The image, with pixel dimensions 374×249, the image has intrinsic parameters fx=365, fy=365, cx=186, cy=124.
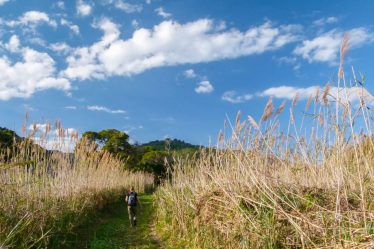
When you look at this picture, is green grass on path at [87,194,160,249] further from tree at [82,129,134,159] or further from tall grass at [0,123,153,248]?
tree at [82,129,134,159]

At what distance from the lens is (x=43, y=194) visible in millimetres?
7535

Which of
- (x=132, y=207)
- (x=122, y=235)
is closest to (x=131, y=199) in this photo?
(x=132, y=207)

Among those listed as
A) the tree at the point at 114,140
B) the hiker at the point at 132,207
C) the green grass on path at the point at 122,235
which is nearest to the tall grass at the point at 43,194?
the green grass on path at the point at 122,235

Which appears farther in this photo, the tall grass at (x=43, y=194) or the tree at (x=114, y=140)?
the tree at (x=114, y=140)

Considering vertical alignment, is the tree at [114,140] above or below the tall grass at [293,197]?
above

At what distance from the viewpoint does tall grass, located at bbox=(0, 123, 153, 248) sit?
18.0ft

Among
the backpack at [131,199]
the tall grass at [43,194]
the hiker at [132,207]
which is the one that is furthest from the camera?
the backpack at [131,199]

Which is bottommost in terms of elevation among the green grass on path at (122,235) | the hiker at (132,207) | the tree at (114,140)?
the green grass on path at (122,235)

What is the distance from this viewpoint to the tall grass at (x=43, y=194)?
216 inches

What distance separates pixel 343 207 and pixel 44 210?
5.37 metres

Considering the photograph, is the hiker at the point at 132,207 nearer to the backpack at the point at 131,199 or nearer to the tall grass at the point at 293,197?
the backpack at the point at 131,199

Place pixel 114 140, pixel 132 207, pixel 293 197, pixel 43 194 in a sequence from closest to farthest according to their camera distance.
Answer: pixel 293 197 < pixel 43 194 < pixel 132 207 < pixel 114 140

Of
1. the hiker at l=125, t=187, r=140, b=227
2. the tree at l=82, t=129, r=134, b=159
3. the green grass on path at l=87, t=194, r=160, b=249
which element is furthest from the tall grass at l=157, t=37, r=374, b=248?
the tree at l=82, t=129, r=134, b=159

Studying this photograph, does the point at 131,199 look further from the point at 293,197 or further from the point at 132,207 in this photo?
the point at 293,197
